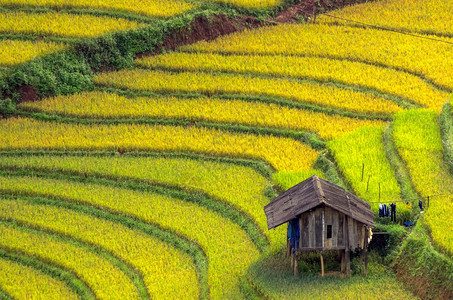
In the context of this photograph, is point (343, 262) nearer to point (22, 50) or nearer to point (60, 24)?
point (22, 50)

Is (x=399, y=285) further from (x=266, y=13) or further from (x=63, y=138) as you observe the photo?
(x=266, y=13)

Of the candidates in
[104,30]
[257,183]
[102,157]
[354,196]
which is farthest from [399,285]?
[104,30]

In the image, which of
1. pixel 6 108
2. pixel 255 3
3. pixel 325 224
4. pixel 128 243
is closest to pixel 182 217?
pixel 128 243

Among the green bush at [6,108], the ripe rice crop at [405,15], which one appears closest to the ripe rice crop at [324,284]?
the green bush at [6,108]

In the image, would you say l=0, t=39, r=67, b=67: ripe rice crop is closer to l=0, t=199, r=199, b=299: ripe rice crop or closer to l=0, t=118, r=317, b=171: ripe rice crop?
l=0, t=118, r=317, b=171: ripe rice crop

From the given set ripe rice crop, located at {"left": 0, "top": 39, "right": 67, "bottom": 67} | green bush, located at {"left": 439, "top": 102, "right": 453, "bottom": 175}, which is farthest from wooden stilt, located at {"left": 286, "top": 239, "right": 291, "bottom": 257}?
ripe rice crop, located at {"left": 0, "top": 39, "right": 67, "bottom": 67}

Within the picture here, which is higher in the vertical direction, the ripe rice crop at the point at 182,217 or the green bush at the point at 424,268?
the ripe rice crop at the point at 182,217

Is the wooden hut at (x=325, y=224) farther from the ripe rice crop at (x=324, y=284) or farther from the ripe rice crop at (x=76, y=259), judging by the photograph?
the ripe rice crop at (x=76, y=259)
